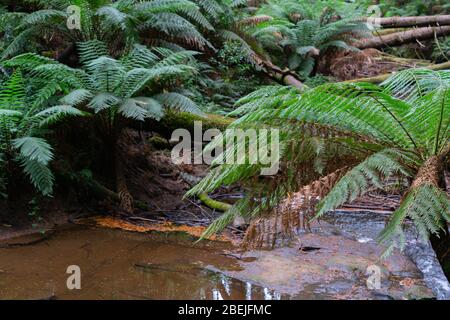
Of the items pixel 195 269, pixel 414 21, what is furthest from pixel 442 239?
pixel 414 21

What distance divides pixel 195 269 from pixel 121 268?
0.44 meters

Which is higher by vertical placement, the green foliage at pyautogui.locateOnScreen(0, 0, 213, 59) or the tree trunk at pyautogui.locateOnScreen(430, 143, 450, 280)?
the green foliage at pyautogui.locateOnScreen(0, 0, 213, 59)

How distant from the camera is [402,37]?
8773 millimetres

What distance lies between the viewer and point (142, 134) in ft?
16.3

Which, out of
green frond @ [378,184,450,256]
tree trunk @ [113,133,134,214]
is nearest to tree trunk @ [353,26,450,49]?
tree trunk @ [113,133,134,214]

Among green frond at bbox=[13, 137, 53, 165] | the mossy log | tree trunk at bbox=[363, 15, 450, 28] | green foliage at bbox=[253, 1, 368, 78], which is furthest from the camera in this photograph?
tree trunk at bbox=[363, 15, 450, 28]

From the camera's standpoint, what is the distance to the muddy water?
7.75 feet

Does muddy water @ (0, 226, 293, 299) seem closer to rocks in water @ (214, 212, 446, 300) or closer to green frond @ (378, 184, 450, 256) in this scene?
rocks in water @ (214, 212, 446, 300)

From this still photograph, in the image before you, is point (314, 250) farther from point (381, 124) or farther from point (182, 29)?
point (182, 29)

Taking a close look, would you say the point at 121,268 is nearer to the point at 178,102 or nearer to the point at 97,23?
the point at 178,102

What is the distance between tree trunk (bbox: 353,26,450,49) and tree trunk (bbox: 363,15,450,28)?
15 cm
